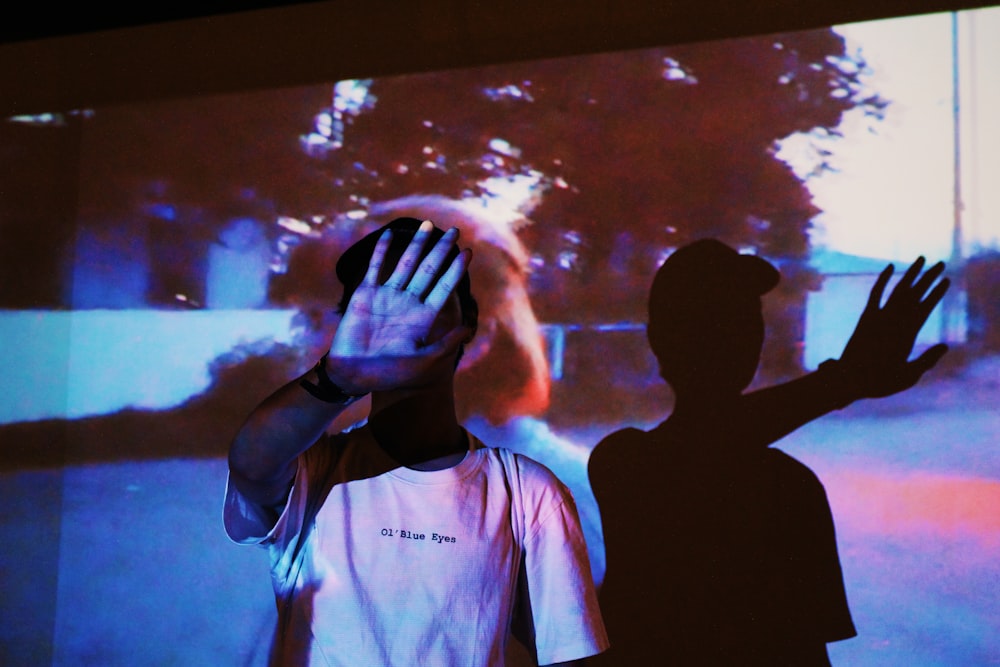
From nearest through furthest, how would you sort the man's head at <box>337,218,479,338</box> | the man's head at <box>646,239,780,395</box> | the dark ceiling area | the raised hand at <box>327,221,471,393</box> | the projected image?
the raised hand at <box>327,221,471,393</box>, the man's head at <box>337,218,479,338</box>, the projected image, the man's head at <box>646,239,780,395</box>, the dark ceiling area

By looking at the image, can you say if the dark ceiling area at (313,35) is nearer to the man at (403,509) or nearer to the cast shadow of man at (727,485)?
the cast shadow of man at (727,485)

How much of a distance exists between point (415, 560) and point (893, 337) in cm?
143

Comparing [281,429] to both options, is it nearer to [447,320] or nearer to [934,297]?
[447,320]

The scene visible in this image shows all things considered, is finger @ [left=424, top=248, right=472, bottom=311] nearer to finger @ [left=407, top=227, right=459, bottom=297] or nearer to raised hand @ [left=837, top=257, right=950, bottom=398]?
finger @ [left=407, top=227, right=459, bottom=297]

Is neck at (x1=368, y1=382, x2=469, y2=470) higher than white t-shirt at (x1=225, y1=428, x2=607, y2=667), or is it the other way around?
neck at (x1=368, y1=382, x2=469, y2=470)

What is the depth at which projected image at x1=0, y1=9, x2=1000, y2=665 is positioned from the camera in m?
2.17

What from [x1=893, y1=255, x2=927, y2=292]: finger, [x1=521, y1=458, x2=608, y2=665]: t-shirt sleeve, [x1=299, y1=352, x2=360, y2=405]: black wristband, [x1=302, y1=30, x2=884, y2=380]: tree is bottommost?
[x1=521, y1=458, x2=608, y2=665]: t-shirt sleeve

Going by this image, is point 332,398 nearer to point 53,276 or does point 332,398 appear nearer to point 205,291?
point 205,291

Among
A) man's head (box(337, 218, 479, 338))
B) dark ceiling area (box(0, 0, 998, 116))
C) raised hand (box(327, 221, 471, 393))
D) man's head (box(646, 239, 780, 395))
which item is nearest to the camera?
raised hand (box(327, 221, 471, 393))

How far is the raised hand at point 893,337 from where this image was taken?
2184mm

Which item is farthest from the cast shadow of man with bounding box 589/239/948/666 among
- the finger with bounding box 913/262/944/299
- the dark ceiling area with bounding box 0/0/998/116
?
the dark ceiling area with bounding box 0/0/998/116

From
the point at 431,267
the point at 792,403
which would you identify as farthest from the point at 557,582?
the point at 792,403

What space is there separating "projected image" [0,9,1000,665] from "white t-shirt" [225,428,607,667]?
0.88 m

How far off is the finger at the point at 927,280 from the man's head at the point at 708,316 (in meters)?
0.33
